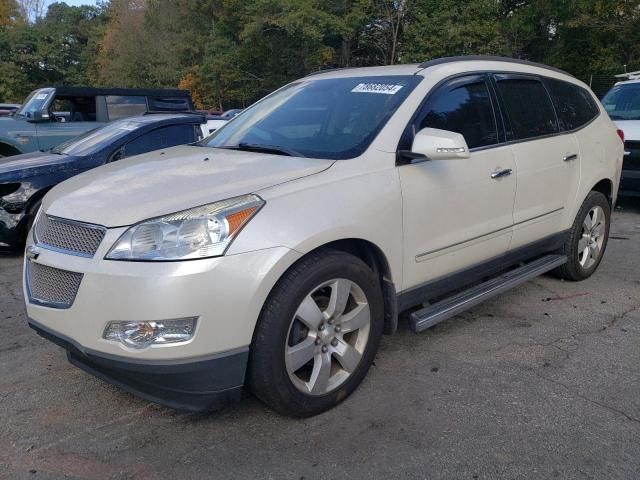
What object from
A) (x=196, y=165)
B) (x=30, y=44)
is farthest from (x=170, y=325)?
(x=30, y=44)

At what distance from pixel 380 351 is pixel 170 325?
1.66m

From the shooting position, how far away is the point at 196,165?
128 inches

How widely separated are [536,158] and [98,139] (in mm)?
4839

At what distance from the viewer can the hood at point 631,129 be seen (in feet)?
25.7

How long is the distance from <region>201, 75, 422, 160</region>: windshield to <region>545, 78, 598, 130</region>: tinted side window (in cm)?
167

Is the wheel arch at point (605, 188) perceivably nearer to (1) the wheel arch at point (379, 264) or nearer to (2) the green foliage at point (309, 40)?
(1) the wheel arch at point (379, 264)

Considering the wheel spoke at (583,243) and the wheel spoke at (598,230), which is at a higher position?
the wheel spoke at (598,230)

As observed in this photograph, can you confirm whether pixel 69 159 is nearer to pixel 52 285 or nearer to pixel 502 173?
pixel 52 285

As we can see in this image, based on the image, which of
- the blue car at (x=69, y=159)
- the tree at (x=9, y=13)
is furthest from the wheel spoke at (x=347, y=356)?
the tree at (x=9, y=13)

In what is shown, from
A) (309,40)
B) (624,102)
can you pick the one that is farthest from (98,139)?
(309,40)

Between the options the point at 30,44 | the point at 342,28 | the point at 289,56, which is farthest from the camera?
the point at 30,44

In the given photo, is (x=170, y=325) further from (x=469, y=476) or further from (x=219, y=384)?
(x=469, y=476)

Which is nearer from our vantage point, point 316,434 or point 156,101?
point 316,434

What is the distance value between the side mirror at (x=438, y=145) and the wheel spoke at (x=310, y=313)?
1.04 metres
